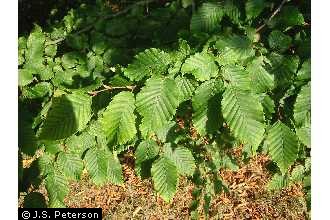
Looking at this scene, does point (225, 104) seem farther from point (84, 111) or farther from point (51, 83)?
point (51, 83)

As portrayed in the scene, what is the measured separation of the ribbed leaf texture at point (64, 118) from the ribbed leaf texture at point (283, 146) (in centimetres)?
68

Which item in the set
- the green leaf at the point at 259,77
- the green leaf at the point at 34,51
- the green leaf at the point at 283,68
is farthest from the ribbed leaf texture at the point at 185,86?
the green leaf at the point at 34,51

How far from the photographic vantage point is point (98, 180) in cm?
172

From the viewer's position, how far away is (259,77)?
142 cm

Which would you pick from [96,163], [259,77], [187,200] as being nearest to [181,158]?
[96,163]

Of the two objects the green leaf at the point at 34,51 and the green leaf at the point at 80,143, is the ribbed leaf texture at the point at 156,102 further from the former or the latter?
the green leaf at the point at 34,51

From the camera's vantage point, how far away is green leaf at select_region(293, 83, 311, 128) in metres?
1.41

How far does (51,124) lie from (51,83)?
0.64 metres

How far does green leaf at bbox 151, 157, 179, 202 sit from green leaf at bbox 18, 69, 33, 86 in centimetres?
65

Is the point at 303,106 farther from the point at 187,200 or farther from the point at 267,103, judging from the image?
the point at 187,200

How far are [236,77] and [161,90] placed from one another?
255 mm

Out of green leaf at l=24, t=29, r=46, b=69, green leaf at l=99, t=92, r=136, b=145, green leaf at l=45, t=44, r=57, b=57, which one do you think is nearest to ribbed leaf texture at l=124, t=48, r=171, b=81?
green leaf at l=99, t=92, r=136, b=145

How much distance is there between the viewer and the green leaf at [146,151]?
1.73 metres

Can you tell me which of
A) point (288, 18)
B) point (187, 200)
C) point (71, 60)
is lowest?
point (187, 200)
